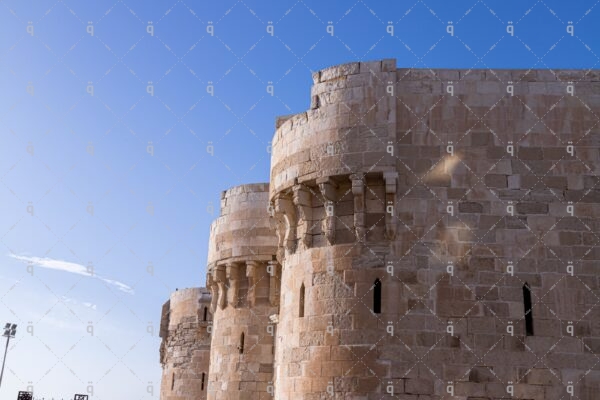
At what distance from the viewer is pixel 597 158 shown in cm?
1124

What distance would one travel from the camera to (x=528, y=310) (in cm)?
1062

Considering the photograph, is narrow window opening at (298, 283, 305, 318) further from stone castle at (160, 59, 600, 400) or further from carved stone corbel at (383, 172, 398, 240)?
carved stone corbel at (383, 172, 398, 240)

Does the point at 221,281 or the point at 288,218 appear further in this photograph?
the point at 221,281

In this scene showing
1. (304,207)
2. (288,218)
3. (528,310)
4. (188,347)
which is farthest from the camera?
(188,347)

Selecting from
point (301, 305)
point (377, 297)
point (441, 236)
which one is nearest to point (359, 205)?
point (441, 236)

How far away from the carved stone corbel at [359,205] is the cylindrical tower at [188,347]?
14.7 metres

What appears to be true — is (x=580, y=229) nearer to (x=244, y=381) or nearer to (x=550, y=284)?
(x=550, y=284)

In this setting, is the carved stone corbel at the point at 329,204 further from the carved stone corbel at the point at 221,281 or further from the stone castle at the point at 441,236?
the carved stone corbel at the point at 221,281

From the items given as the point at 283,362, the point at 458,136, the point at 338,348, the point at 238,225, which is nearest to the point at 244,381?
the point at 238,225

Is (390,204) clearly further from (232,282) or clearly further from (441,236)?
(232,282)

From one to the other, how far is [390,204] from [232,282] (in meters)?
7.73

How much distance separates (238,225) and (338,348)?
7.73 m

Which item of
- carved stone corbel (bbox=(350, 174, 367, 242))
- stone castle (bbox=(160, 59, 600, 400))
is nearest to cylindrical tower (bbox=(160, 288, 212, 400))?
stone castle (bbox=(160, 59, 600, 400))

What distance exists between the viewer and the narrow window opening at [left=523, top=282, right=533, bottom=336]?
10.5m
